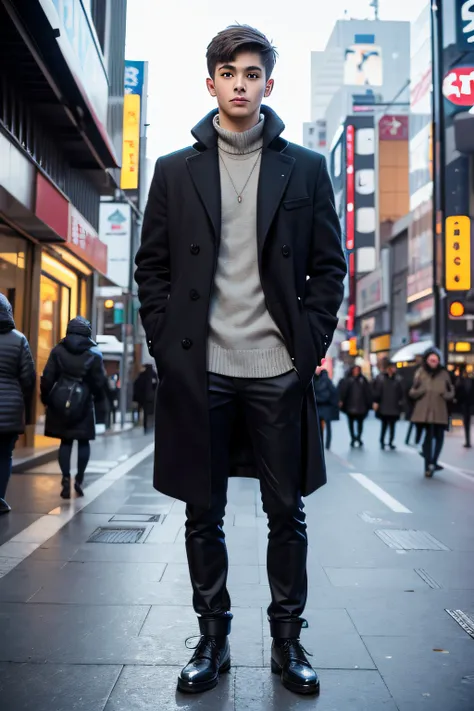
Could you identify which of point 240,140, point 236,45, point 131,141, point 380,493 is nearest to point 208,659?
point 240,140

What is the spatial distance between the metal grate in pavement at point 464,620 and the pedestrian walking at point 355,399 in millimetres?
12475

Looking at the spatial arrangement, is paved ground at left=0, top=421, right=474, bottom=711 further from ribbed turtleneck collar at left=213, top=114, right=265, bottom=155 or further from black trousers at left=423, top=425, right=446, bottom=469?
black trousers at left=423, top=425, right=446, bottom=469

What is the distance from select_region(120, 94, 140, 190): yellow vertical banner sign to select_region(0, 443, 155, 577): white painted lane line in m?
16.3

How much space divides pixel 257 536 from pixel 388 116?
58.1 m

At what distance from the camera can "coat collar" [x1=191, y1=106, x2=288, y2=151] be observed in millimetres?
3094

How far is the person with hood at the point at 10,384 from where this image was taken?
6.98 metres

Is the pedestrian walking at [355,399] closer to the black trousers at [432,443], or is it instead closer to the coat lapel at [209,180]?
the black trousers at [432,443]

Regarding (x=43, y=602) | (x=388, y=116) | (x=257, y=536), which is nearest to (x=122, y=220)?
(x=257, y=536)

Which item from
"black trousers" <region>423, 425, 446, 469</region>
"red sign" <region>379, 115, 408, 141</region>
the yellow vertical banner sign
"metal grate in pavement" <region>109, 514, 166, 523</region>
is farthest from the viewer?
"red sign" <region>379, 115, 408, 141</region>

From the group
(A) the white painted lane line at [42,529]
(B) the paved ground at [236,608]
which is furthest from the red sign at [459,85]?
(B) the paved ground at [236,608]

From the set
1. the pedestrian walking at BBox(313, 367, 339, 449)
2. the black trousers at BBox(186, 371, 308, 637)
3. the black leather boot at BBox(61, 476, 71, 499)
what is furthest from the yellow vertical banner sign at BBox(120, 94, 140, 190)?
the black trousers at BBox(186, 371, 308, 637)

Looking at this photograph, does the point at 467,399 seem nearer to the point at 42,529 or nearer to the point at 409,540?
the point at 409,540

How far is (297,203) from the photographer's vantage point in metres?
3.03

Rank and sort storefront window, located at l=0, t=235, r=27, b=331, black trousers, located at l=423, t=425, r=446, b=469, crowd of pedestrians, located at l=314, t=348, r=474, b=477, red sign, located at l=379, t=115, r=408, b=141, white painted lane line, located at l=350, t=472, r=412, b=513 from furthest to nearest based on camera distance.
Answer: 1. red sign, located at l=379, t=115, r=408, b=141
2. storefront window, located at l=0, t=235, r=27, b=331
3. crowd of pedestrians, located at l=314, t=348, r=474, b=477
4. black trousers, located at l=423, t=425, r=446, b=469
5. white painted lane line, located at l=350, t=472, r=412, b=513
